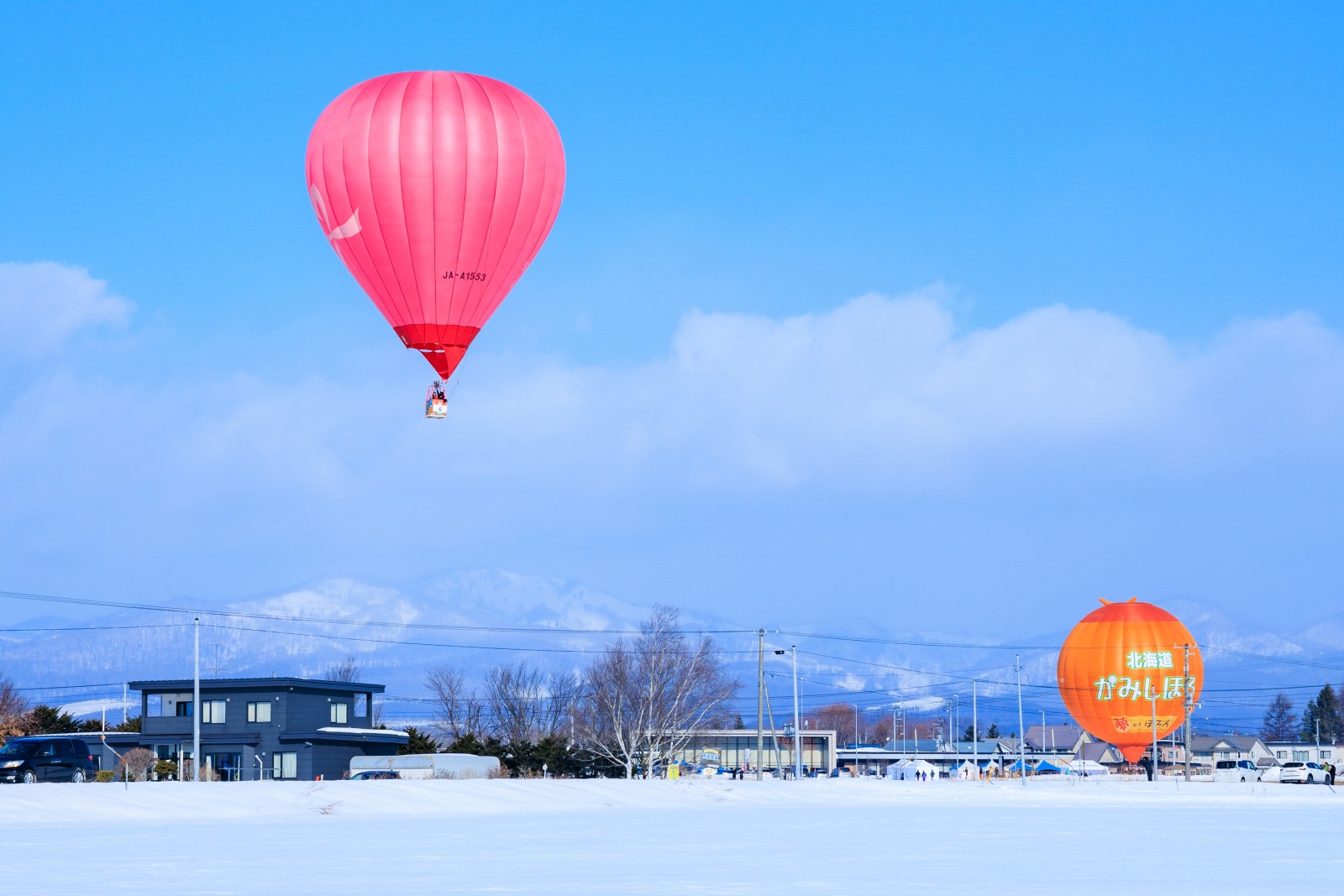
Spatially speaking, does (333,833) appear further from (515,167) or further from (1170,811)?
(1170,811)

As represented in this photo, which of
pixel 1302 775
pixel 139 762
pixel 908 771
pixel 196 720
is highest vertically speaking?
pixel 196 720

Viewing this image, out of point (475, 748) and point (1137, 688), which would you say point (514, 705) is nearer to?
point (475, 748)

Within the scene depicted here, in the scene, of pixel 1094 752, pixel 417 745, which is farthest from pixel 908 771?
pixel 1094 752

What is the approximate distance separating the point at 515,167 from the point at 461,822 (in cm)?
1551

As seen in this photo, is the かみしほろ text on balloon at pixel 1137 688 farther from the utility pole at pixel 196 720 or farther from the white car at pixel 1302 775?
the utility pole at pixel 196 720

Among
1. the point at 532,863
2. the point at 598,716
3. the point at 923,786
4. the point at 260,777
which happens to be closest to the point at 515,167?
the point at 532,863

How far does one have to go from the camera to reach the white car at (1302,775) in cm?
7444

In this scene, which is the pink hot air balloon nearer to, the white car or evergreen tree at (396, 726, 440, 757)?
evergreen tree at (396, 726, 440, 757)

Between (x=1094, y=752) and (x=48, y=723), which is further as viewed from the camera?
(x=1094, y=752)

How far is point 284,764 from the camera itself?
3024 inches

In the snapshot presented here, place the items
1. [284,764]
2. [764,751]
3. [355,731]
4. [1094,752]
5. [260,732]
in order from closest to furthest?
[284,764] < [260,732] < [355,731] < [764,751] < [1094,752]

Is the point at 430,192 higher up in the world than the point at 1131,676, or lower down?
higher up

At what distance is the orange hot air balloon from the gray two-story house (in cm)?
3608

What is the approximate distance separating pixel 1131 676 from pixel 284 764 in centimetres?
4323
